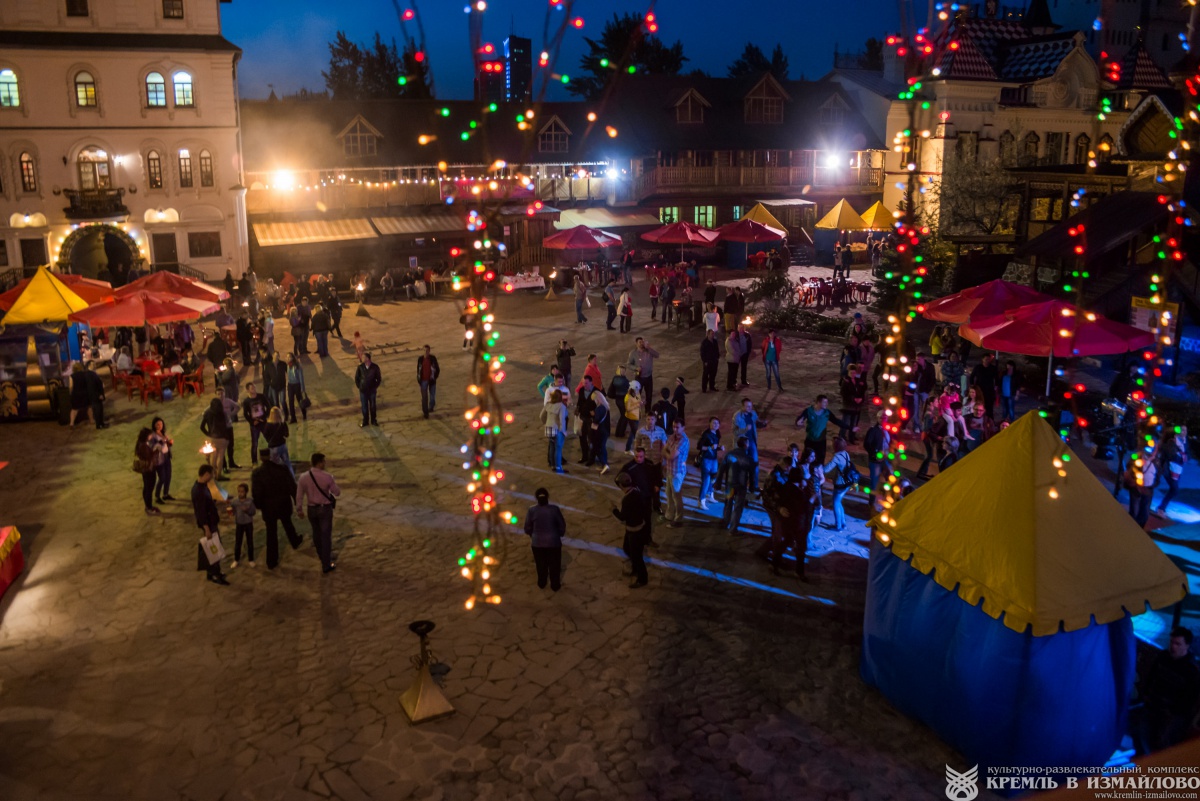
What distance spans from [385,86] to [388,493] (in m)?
50.2

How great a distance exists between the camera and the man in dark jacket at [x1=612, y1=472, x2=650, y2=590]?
1052cm

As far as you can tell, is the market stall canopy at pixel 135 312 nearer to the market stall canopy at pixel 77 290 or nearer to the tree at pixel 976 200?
the market stall canopy at pixel 77 290

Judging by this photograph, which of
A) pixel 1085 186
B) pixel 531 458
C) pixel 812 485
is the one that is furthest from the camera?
pixel 1085 186

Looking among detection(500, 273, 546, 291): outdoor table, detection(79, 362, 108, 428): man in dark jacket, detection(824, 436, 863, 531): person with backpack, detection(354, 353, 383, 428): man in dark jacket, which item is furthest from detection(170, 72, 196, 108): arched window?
detection(824, 436, 863, 531): person with backpack

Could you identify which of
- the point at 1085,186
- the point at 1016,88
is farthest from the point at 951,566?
the point at 1016,88

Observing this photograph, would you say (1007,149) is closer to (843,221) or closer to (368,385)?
(843,221)

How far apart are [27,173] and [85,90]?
11.2 feet

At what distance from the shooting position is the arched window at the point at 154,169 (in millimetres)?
32781

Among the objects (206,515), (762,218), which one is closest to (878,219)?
(762,218)

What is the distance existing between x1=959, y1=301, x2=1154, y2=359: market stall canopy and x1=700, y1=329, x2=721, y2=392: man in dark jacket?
5110 millimetres

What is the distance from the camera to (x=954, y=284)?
1073 inches

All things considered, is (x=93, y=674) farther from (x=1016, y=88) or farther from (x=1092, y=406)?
(x=1016, y=88)

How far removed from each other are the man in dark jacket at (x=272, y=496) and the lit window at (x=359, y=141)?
29.0 m

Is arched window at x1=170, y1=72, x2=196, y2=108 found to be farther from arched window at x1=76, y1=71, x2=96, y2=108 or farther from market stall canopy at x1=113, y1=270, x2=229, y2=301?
market stall canopy at x1=113, y1=270, x2=229, y2=301
